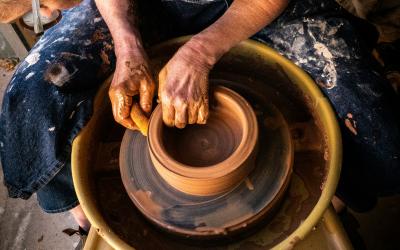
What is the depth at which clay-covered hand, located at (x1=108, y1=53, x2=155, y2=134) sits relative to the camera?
134 centimetres

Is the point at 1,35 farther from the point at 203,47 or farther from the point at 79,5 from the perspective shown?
the point at 203,47

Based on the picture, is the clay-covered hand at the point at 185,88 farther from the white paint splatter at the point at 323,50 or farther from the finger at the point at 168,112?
the white paint splatter at the point at 323,50

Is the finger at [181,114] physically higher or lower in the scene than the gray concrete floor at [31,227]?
higher

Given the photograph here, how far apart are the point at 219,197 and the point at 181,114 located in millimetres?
286

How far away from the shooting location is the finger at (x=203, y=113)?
4.20ft

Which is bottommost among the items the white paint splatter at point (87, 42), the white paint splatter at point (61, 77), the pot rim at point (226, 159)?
the pot rim at point (226, 159)

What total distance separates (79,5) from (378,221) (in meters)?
1.70

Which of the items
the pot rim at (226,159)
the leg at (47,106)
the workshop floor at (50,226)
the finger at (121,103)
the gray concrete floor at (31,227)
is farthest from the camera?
the gray concrete floor at (31,227)

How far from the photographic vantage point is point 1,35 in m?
2.95

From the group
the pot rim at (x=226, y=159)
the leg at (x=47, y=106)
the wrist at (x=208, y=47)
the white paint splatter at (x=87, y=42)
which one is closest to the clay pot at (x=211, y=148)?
the pot rim at (x=226, y=159)

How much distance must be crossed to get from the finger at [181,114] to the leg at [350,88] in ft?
1.79

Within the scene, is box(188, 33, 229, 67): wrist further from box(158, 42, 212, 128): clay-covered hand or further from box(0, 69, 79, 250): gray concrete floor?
box(0, 69, 79, 250): gray concrete floor

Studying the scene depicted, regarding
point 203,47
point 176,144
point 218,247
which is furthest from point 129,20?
point 218,247

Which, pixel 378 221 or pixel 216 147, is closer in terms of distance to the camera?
pixel 216 147
